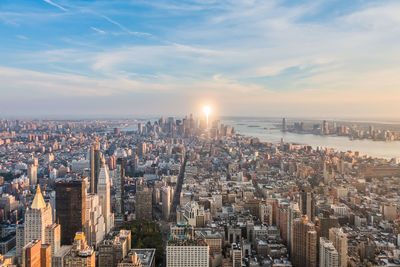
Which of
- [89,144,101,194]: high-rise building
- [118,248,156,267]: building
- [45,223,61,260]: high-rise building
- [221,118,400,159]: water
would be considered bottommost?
[118,248,156,267]: building

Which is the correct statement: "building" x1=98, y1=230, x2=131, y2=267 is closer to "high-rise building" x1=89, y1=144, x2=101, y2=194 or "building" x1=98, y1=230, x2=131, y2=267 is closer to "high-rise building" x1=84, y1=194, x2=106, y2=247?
"high-rise building" x1=84, y1=194, x2=106, y2=247

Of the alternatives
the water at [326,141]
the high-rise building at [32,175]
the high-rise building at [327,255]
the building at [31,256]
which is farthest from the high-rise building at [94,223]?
the water at [326,141]

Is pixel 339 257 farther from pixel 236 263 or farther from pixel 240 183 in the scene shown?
pixel 240 183

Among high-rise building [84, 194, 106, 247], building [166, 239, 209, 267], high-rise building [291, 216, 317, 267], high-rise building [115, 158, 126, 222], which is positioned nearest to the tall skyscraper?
high-rise building [115, 158, 126, 222]

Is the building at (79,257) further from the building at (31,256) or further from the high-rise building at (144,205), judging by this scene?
the high-rise building at (144,205)

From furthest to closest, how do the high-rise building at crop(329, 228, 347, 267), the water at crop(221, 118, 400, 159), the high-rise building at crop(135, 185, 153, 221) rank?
the water at crop(221, 118, 400, 159), the high-rise building at crop(135, 185, 153, 221), the high-rise building at crop(329, 228, 347, 267)
